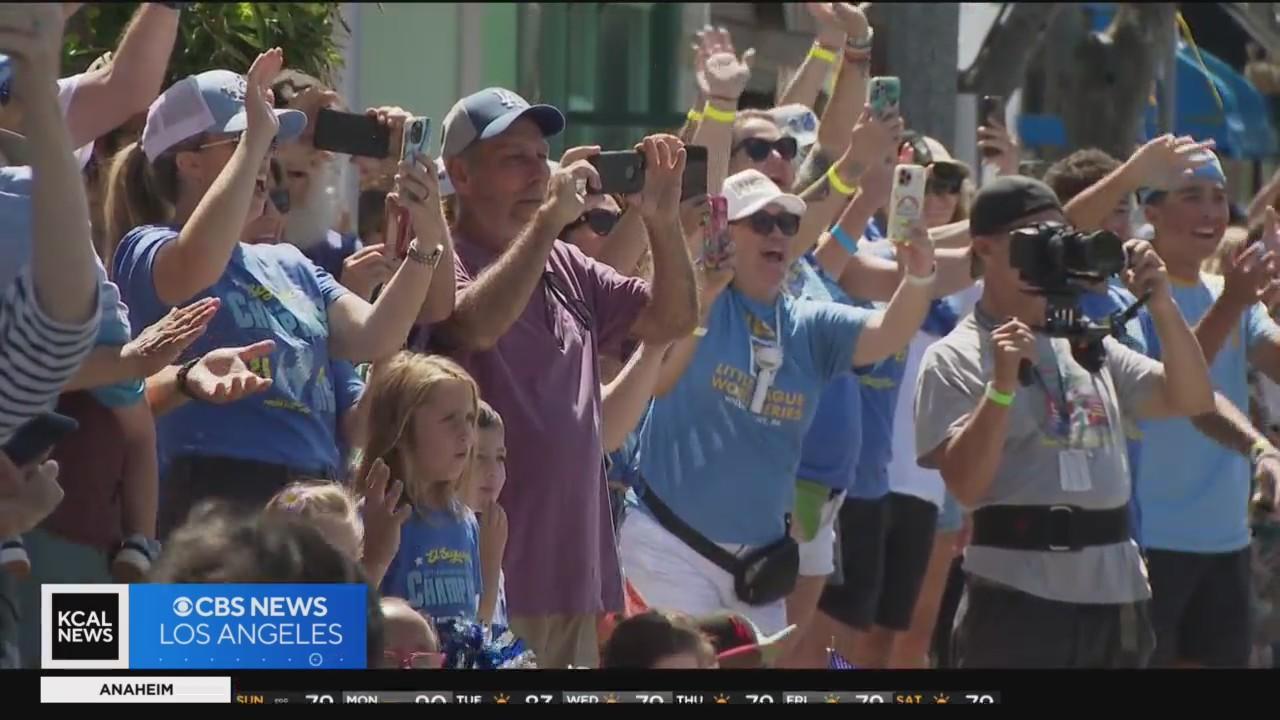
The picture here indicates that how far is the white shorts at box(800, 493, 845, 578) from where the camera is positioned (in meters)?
7.23

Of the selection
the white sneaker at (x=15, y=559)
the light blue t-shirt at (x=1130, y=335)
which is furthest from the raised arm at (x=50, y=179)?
the light blue t-shirt at (x=1130, y=335)

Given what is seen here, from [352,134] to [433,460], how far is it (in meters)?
0.84

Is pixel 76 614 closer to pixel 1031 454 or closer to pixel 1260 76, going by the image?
pixel 1031 454

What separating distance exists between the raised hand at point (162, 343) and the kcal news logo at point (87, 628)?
54cm

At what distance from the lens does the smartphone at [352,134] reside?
5305 mm

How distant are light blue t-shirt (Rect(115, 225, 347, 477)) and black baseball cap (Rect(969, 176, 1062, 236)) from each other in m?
2.00

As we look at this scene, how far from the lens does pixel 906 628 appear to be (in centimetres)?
811

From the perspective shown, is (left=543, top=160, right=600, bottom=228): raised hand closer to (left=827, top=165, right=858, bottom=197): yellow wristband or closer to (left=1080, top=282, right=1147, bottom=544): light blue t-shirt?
(left=1080, top=282, right=1147, bottom=544): light blue t-shirt

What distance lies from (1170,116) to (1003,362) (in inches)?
449

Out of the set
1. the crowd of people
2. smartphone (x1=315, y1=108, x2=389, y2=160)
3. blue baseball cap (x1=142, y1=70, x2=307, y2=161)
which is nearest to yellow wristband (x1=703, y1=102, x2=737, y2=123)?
the crowd of people

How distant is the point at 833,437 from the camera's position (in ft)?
24.1

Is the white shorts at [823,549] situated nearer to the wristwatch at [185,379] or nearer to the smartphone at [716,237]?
the smartphone at [716,237]
